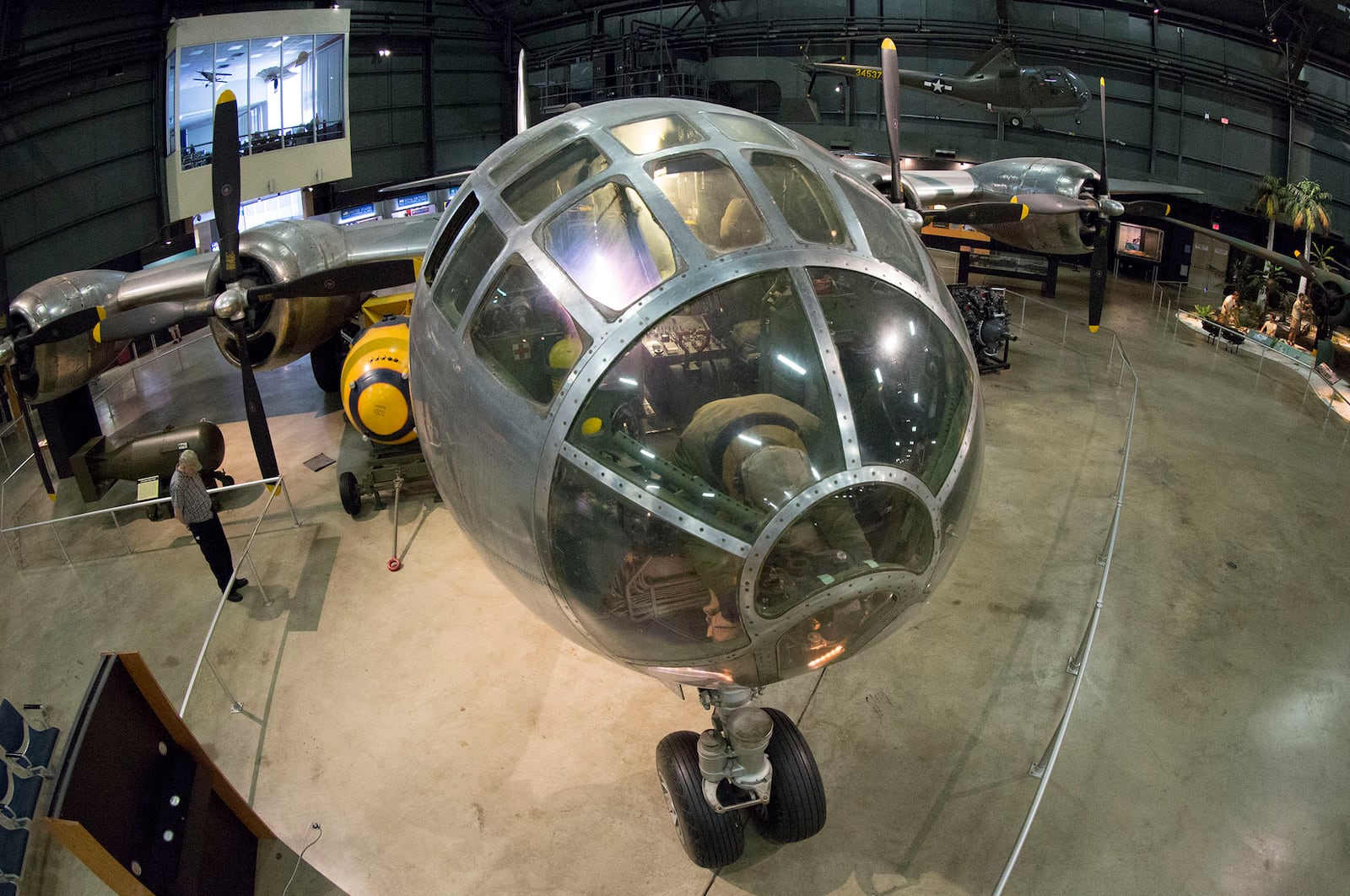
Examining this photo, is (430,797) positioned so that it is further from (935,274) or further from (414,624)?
(935,274)

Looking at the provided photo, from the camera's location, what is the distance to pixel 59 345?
1038 cm

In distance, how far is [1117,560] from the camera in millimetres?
8875

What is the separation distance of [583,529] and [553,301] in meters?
1.10

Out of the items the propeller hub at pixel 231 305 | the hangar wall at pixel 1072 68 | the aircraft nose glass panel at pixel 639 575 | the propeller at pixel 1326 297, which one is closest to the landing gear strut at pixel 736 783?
the aircraft nose glass panel at pixel 639 575

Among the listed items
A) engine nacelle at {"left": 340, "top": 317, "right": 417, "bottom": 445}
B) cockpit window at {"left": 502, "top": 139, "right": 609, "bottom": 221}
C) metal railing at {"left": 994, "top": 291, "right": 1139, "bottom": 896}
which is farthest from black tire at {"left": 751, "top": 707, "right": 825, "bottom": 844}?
engine nacelle at {"left": 340, "top": 317, "right": 417, "bottom": 445}

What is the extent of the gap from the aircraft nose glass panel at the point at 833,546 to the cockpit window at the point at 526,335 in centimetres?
123

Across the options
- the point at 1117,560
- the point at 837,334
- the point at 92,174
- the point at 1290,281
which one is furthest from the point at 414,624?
the point at 1290,281

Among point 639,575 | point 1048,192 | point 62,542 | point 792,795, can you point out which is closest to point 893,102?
point 639,575

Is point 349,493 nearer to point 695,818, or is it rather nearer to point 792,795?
point 695,818

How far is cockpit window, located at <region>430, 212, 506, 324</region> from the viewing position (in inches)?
174

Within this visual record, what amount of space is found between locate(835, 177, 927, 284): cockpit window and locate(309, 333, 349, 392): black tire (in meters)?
11.0

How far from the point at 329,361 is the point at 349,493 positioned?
14.9ft

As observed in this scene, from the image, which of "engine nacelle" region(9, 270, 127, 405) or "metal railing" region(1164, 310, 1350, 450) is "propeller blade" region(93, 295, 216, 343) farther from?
"metal railing" region(1164, 310, 1350, 450)

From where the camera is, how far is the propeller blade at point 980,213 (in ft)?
36.2
